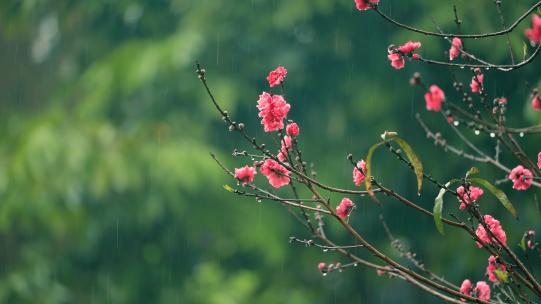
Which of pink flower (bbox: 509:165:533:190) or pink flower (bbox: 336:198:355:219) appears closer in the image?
pink flower (bbox: 509:165:533:190)

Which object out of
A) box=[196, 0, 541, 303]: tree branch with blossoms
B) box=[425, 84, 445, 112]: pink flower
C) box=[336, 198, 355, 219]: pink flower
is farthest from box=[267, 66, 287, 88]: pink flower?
box=[425, 84, 445, 112]: pink flower

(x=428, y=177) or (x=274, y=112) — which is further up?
(x=274, y=112)

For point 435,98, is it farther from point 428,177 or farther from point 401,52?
point 401,52

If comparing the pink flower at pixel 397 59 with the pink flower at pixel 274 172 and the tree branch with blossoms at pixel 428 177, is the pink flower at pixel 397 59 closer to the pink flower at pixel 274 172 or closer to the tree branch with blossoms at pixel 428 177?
the tree branch with blossoms at pixel 428 177

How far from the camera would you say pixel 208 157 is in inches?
252

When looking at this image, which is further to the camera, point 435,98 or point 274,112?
point 274,112

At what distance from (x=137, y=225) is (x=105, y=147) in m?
0.82

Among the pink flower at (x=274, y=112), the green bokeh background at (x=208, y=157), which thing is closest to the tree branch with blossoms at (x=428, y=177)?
the pink flower at (x=274, y=112)

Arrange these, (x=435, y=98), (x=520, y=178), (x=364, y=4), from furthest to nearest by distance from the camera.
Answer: (x=364, y=4) < (x=520, y=178) < (x=435, y=98)

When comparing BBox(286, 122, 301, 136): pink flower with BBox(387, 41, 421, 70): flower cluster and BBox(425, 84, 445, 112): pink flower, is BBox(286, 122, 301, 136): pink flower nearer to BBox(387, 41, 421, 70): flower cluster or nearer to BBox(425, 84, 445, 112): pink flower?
BBox(387, 41, 421, 70): flower cluster

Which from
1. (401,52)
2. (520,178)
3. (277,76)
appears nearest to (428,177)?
(520,178)

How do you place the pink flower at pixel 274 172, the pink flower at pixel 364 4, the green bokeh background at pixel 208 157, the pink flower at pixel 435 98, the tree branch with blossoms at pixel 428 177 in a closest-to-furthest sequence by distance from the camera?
the pink flower at pixel 435 98, the tree branch with blossoms at pixel 428 177, the pink flower at pixel 364 4, the pink flower at pixel 274 172, the green bokeh background at pixel 208 157

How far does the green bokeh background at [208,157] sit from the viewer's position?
6.24 meters

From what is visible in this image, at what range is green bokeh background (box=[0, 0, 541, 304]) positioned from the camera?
6.24m
